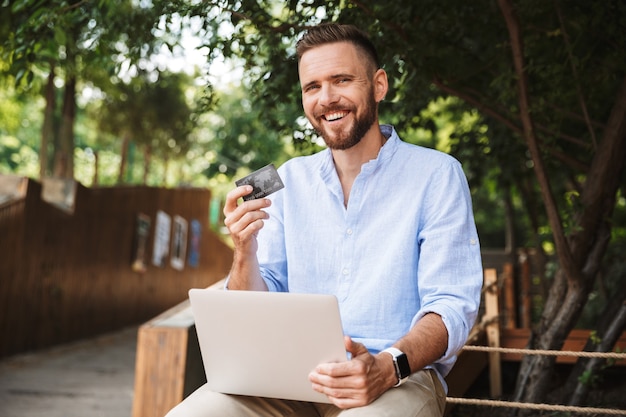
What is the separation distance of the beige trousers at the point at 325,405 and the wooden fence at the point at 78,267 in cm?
647

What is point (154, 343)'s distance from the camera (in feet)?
13.4

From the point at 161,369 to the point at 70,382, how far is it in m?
3.73

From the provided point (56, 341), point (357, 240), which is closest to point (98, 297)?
point (56, 341)

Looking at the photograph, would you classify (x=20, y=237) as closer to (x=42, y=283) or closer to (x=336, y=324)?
(x=42, y=283)

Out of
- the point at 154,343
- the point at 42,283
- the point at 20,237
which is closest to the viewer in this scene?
the point at 154,343

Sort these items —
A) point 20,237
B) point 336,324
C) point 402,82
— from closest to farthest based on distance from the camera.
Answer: point 336,324, point 402,82, point 20,237

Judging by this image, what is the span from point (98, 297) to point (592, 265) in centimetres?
820

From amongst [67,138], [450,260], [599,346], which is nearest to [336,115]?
[450,260]

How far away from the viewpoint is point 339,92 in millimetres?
2561

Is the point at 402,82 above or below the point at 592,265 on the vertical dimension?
above

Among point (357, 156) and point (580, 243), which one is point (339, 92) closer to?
point (357, 156)

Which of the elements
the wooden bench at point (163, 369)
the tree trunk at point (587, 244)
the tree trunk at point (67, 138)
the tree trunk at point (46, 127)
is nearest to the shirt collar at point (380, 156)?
the wooden bench at point (163, 369)

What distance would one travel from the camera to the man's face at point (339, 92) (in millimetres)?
2559

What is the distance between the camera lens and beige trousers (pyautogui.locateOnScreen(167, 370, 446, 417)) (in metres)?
2.06
